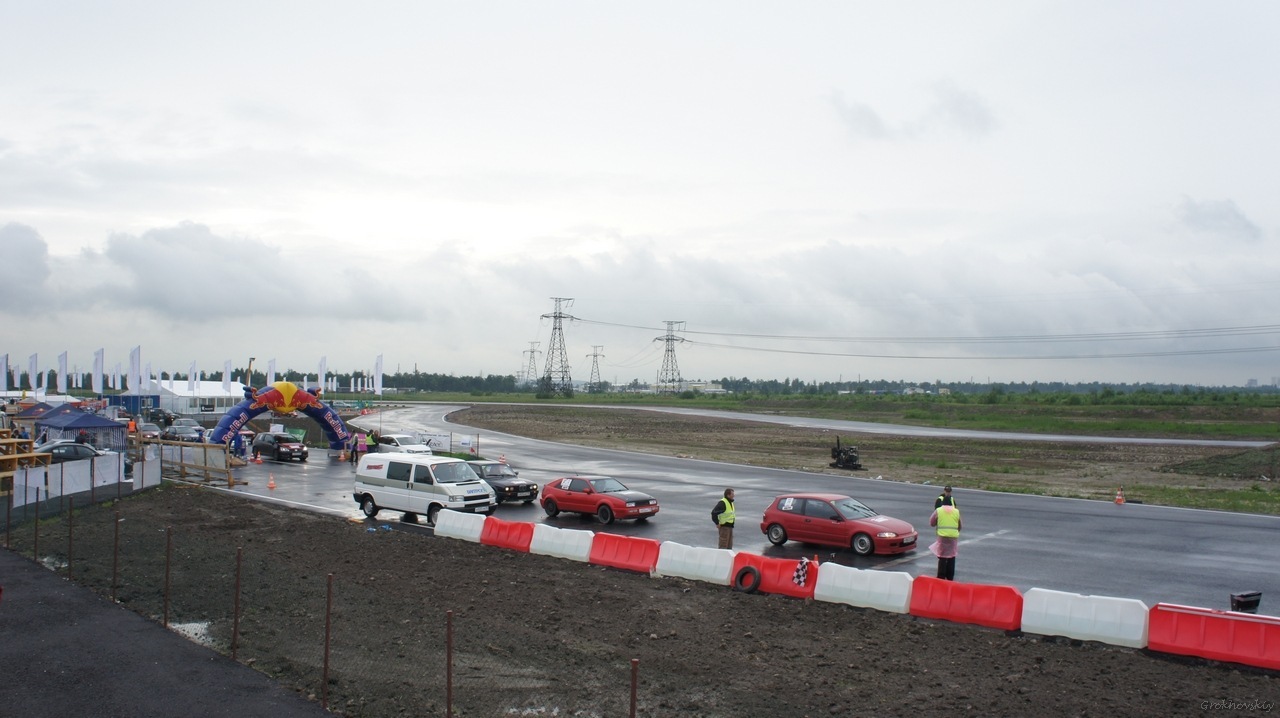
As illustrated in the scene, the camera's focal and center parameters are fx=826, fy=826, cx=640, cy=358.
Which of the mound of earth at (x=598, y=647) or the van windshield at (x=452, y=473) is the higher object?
the van windshield at (x=452, y=473)

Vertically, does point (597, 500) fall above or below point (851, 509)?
Answer: below

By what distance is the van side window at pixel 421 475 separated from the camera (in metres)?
23.5

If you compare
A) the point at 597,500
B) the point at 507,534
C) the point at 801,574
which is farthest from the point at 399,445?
the point at 801,574

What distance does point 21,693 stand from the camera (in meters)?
9.95

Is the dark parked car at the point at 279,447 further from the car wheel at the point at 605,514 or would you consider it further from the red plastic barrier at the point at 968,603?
the red plastic barrier at the point at 968,603

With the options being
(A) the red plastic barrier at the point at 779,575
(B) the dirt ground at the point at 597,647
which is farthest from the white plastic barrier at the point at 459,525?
(A) the red plastic barrier at the point at 779,575

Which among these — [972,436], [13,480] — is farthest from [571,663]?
[972,436]

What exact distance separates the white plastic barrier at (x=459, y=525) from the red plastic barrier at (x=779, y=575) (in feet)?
24.4

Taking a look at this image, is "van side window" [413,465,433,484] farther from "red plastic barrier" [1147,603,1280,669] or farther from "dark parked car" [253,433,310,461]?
"dark parked car" [253,433,310,461]

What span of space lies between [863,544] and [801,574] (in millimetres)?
5186

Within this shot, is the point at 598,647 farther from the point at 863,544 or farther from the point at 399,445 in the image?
the point at 399,445

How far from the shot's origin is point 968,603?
503 inches

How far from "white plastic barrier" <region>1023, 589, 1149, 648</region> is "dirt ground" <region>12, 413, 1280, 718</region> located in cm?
20

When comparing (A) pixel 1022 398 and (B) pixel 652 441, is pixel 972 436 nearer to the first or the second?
(B) pixel 652 441
